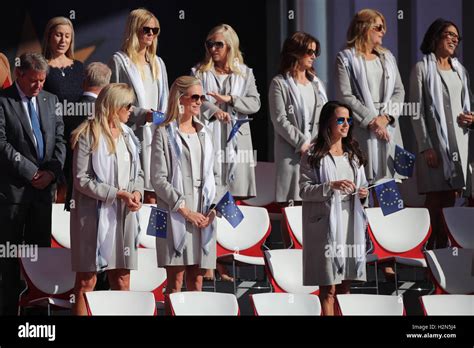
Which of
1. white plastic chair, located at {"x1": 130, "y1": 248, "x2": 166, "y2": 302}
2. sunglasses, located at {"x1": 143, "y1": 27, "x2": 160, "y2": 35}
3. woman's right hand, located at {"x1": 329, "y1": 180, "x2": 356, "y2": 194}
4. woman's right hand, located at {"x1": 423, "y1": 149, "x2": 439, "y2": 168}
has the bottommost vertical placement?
white plastic chair, located at {"x1": 130, "y1": 248, "x2": 166, "y2": 302}

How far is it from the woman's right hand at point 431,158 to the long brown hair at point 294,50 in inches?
38.5

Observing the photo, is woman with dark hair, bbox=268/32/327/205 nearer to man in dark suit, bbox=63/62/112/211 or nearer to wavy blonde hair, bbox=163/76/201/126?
wavy blonde hair, bbox=163/76/201/126

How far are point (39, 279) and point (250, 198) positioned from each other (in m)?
A: 2.17

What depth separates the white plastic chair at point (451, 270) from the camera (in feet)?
30.1

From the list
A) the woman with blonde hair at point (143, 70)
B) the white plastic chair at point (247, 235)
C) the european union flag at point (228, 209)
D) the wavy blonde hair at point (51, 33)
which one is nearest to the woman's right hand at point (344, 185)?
the european union flag at point (228, 209)

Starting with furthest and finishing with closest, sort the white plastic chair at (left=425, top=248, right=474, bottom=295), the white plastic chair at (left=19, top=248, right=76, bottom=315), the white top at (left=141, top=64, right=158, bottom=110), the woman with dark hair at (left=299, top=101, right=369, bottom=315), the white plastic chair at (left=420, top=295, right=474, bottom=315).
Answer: the white top at (left=141, top=64, right=158, bottom=110) → the white plastic chair at (left=425, top=248, right=474, bottom=295) → the white plastic chair at (left=19, top=248, right=76, bottom=315) → the woman with dark hair at (left=299, top=101, right=369, bottom=315) → the white plastic chair at (left=420, top=295, right=474, bottom=315)

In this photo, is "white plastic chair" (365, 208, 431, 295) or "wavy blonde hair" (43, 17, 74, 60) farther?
"white plastic chair" (365, 208, 431, 295)

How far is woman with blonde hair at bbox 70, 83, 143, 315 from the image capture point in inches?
341

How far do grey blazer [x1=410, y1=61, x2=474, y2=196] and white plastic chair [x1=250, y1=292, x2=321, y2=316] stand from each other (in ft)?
6.04

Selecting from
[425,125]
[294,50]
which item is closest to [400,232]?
[425,125]

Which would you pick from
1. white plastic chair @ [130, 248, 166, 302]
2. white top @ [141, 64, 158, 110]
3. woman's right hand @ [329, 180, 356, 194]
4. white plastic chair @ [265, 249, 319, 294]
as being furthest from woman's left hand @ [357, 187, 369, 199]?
white top @ [141, 64, 158, 110]

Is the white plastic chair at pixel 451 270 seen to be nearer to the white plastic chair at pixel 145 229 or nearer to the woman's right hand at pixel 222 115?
the woman's right hand at pixel 222 115

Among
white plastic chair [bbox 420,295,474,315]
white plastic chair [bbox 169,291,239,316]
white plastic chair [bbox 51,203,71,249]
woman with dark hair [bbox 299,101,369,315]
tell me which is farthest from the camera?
white plastic chair [bbox 51,203,71,249]

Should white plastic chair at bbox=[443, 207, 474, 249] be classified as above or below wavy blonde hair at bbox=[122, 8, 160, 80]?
below
